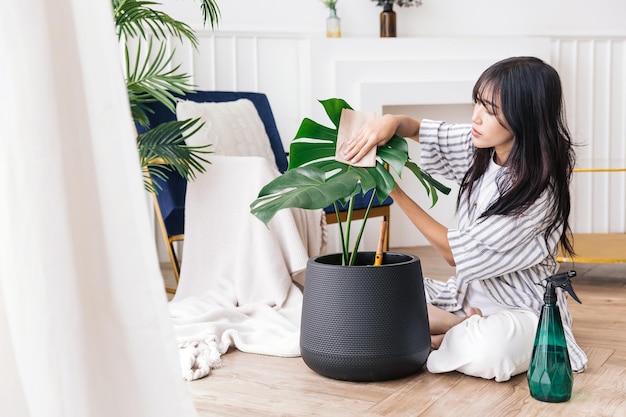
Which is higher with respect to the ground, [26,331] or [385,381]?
[26,331]

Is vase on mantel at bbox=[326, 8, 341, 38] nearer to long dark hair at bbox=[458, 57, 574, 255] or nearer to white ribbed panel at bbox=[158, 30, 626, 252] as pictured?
white ribbed panel at bbox=[158, 30, 626, 252]

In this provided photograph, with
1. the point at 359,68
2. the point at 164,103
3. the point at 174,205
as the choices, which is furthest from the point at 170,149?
the point at 359,68

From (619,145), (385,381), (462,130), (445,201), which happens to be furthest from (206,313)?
(619,145)

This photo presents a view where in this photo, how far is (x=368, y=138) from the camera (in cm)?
178

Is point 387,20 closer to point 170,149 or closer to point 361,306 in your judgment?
point 170,149

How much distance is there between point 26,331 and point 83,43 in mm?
287

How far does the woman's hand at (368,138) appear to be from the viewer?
1.78m

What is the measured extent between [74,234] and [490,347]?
1.25 meters

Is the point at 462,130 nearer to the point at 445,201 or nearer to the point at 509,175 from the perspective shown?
the point at 509,175

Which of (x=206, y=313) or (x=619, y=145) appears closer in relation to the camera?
(x=206, y=313)

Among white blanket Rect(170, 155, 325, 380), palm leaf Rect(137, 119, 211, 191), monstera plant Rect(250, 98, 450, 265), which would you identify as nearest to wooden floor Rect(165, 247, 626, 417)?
white blanket Rect(170, 155, 325, 380)

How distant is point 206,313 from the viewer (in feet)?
7.67

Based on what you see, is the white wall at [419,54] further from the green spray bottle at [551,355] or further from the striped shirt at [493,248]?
the green spray bottle at [551,355]

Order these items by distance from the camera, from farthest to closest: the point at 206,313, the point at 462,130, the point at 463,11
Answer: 1. the point at 463,11
2. the point at 206,313
3. the point at 462,130
